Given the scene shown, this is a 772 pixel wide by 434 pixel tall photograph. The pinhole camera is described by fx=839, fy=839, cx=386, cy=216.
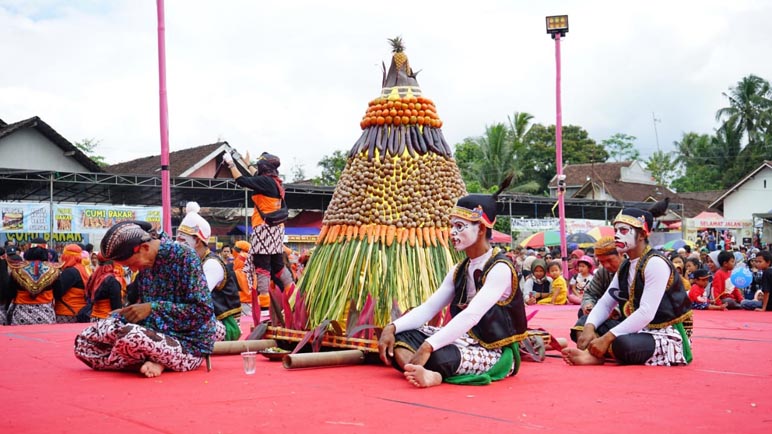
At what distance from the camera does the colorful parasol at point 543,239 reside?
2787 cm

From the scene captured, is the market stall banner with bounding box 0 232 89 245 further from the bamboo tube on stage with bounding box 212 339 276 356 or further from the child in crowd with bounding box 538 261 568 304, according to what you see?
the bamboo tube on stage with bounding box 212 339 276 356

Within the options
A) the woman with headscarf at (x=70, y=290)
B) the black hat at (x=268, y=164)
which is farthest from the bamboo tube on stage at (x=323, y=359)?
the woman with headscarf at (x=70, y=290)

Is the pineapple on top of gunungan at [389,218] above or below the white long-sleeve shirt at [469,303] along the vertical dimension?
above

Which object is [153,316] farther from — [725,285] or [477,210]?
[725,285]

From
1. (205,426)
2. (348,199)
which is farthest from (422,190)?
(205,426)

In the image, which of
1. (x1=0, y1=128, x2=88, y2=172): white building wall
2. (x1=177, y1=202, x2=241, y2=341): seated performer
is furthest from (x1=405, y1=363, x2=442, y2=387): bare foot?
(x1=0, y1=128, x2=88, y2=172): white building wall

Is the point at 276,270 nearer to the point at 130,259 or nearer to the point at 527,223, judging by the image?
the point at 130,259

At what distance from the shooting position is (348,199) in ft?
22.3

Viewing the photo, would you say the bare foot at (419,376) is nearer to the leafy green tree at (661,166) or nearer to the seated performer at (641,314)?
the seated performer at (641,314)

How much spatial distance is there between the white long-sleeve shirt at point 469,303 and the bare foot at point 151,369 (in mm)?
1513

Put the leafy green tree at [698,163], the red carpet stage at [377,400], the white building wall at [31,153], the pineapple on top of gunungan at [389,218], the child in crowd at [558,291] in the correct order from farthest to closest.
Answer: the leafy green tree at [698,163] < the white building wall at [31,153] < the child in crowd at [558,291] < the pineapple on top of gunungan at [389,218] < the red carpet stage at [377,400]

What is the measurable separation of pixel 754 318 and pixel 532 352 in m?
6.82

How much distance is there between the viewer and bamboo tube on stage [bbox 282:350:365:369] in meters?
5.50

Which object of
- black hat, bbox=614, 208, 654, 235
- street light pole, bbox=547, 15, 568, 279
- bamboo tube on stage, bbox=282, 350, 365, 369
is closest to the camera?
bamboo tube on stage, bbox=282, 350, 365, 369
